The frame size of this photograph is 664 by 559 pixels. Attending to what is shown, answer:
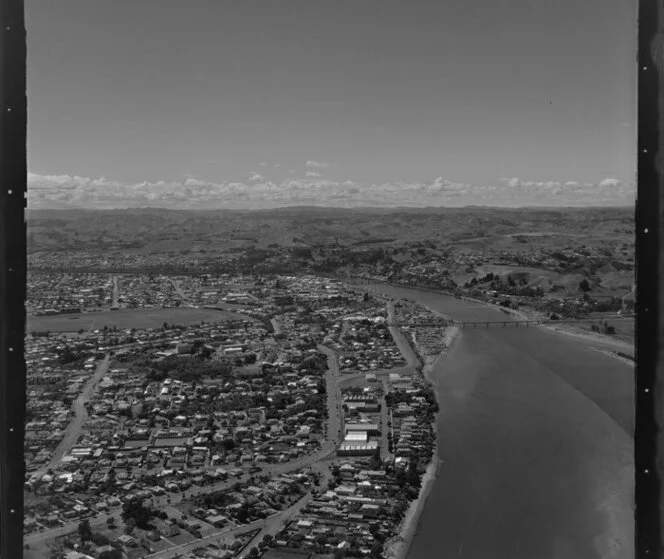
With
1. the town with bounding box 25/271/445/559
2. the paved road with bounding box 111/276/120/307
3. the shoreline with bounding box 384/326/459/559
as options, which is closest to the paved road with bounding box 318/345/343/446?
the town with bounding box 25/271/445/559

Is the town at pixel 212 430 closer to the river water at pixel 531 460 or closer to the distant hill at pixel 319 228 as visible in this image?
the river water at pixel 531 460

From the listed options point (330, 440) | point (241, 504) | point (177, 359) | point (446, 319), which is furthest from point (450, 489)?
Result: point (446, 319)

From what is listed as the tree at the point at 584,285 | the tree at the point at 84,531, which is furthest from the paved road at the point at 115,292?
the tree at the point at 584,285

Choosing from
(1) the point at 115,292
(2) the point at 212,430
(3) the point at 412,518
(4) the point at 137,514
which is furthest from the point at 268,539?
(1) the point at 115,292

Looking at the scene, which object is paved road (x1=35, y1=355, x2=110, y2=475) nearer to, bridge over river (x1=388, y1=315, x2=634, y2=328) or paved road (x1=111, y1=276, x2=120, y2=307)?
paved road (x1=111, y1=276, x2=120, y2=307)

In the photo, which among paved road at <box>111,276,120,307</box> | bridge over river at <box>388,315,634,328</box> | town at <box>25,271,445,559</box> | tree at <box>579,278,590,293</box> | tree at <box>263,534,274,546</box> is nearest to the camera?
town at <box>25,271,445,559</box>
